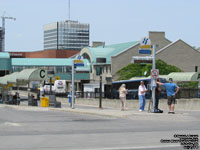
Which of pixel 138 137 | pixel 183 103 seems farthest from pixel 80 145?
pixel 183 103

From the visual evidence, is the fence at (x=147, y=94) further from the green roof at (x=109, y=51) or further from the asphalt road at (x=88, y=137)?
the green roof at (x=109, y=51)

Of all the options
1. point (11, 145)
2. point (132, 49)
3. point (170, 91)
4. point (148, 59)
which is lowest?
point (11, 145)

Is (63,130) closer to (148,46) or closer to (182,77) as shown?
(148,46)

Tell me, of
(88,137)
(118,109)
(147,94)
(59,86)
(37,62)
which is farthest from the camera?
(37,62)

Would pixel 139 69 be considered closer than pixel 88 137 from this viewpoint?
No

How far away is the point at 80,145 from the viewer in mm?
12648

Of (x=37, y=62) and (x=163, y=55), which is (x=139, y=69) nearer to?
(x=163, y=55)

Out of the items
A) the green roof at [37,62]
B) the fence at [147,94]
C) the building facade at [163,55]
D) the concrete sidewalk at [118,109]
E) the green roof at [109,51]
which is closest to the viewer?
the concrete sidewalk at [118,109]

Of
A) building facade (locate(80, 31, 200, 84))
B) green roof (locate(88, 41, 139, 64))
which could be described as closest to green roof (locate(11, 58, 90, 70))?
green roof (locate(88, 41, 139, 64))

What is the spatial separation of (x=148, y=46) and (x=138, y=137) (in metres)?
11.4

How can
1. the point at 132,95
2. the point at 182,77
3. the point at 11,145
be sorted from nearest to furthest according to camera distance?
the point at 11,145
the point at 132,95
the point at 182,77

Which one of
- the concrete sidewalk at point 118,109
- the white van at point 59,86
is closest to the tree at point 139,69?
the white van at point 59,86

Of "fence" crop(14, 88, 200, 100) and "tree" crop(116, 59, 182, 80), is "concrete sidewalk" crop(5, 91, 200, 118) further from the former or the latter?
"tree" crop(116, 59, 182, 80)

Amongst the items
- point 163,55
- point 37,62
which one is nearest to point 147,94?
point 163,55
